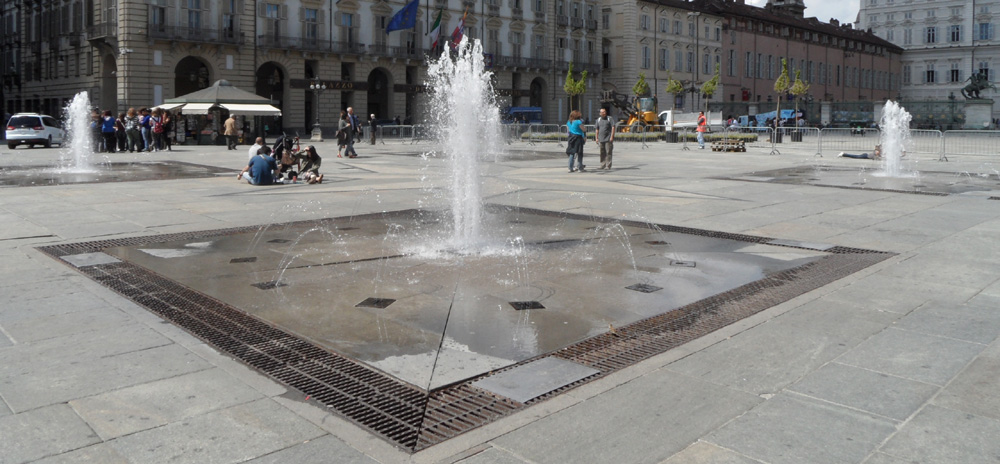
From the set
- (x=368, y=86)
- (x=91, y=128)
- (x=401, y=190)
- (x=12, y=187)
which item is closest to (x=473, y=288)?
(x=401, y=190)

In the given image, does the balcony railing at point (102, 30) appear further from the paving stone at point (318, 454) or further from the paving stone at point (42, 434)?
the paving stone at point (318, 454)

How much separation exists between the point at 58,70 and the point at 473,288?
53332mm

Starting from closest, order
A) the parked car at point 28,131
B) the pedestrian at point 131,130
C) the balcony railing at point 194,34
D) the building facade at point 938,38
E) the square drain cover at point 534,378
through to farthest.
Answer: the square drain cover at point 534,378 → the pedestrian at point 131,130 → the parked car at point 28,131 → the balcony railing at point 194,34 → the building facade at point 938,38

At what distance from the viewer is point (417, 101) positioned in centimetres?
5934

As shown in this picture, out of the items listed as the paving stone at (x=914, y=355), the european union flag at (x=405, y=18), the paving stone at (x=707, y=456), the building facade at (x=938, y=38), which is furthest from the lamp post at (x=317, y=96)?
the building facade at (x=938, y=38)

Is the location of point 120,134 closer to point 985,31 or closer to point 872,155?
point 872,155

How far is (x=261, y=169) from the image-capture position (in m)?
16.0

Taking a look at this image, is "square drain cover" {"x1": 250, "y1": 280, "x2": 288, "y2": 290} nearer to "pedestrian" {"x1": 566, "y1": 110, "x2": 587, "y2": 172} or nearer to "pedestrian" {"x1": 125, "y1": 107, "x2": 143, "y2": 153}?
"pedestrian" {"x1": 566, "y1": 110, "x2": 587, "y2": 172}

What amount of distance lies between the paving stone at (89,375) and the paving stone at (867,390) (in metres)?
3.61

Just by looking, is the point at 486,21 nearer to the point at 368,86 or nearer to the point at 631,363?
the point at 368,86

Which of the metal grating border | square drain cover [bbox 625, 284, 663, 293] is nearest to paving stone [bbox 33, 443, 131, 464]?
the metal grating border

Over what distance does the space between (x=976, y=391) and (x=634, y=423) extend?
2.05 metres

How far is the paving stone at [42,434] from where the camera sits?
12.4ft

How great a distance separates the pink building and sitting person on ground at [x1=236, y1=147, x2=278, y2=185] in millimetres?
67564
